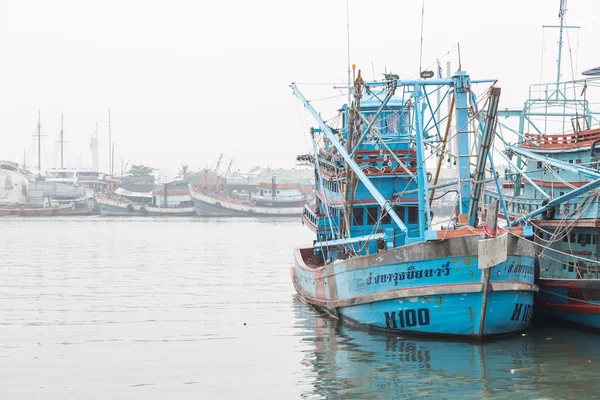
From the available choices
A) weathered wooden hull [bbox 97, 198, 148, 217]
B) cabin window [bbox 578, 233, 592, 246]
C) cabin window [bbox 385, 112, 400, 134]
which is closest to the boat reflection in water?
cabin window [bbox 578, 233, 592, 246]

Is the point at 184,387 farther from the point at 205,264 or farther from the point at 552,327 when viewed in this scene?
the point at 205,264

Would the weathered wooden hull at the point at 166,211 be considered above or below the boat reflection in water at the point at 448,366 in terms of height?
above

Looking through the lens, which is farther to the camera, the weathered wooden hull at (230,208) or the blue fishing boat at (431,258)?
the weathered wooden hull at (230,208)

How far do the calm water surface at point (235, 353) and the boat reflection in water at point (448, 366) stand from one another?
33 millimetres

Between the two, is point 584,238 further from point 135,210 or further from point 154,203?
point 154,203

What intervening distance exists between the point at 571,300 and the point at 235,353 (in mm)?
9535

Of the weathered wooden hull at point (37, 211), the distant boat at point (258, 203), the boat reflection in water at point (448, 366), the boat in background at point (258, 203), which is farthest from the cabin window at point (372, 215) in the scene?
the weathered wooden hull at point (37, 211)

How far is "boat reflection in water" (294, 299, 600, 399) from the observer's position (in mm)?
17062

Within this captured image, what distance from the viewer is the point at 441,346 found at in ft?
69.1

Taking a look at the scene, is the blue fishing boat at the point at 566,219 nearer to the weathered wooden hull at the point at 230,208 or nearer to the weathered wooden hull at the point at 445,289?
the weathered wooden hull at the point at 445,289

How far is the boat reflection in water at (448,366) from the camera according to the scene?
17062 mm

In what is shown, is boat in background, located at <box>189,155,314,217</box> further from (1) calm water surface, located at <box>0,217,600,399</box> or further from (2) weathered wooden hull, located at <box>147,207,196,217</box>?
(1) calm water surface, located at <box>0,217,600,399</box>

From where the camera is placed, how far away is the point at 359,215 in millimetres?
28047

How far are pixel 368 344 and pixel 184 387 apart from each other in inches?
237
